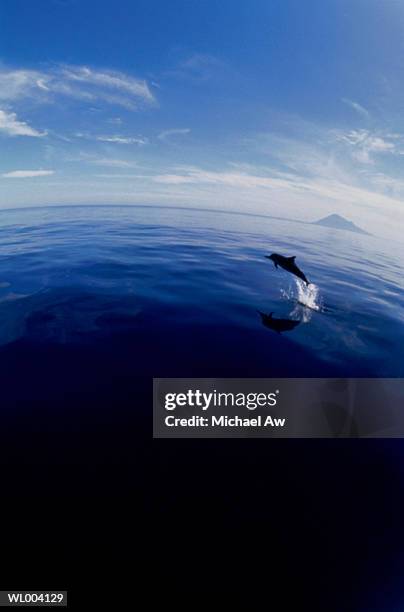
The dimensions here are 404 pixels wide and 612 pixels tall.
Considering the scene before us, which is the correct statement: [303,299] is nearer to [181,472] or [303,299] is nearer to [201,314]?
[201,314]

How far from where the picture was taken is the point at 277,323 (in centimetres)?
945

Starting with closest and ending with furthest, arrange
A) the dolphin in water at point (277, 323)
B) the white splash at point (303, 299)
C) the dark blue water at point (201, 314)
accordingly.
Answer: the dark blue water at point (201, 314), the dolphin in water at point (277, 323), the white splash at point (303, 299)

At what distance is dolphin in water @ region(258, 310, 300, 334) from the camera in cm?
908

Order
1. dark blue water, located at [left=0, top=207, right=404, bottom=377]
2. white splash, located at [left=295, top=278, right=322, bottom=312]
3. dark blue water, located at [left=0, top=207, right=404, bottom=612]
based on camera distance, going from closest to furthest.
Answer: dark blue water, located at [left=0, top=207, right=404, bottom=612], dark blue water, located at [left=0, top=207, right=404, bottom=377], white splash, located at [left=295, top=278, right=322, bottom=312]

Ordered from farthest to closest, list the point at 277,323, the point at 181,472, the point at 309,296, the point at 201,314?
1. the point at 309,296
2. the point at 201,314
3. the point at 277,323
4. the point at 181,472

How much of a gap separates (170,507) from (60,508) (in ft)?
4.90

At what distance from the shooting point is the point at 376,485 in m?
4.48

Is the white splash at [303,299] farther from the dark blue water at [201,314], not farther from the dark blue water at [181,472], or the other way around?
the dark blue water at [181,472]

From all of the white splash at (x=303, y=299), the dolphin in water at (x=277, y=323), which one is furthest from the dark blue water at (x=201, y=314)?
the dolphin in water at (x=277, y=323)

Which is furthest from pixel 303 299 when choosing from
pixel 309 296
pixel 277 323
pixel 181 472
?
pixel 181 472

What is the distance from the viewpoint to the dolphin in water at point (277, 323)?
908 centimetres

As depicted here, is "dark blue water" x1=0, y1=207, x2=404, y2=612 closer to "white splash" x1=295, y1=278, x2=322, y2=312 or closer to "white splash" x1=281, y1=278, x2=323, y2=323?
"white splash" x1=281, y1=278, x2=323, y2=323

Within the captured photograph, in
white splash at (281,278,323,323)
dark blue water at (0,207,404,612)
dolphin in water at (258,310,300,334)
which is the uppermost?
white splash at (281,278,323,323)

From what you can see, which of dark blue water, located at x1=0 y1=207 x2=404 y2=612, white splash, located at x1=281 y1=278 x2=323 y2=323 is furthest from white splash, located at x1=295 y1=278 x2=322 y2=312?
dark blue water, located at x1=0 y1=207 x2=404 y2=612
